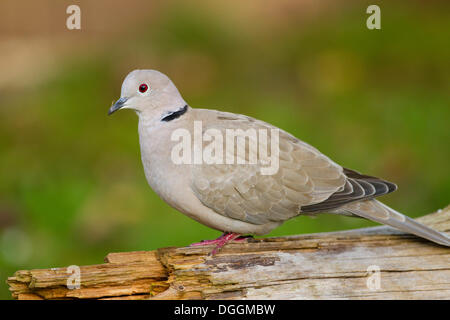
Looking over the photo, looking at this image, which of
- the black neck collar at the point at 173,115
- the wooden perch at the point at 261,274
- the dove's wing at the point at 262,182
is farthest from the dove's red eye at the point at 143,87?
the wooden perch at the point at 261,274

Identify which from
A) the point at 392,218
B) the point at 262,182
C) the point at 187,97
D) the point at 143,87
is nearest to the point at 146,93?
the point at 143,87

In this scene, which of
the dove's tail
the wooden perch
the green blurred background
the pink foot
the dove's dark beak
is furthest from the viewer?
the green blurred background

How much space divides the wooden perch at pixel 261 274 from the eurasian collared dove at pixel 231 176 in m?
0.26

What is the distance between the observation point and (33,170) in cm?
1021

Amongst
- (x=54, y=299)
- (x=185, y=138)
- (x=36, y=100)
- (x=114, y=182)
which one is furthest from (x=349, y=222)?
(x=36, y=100)

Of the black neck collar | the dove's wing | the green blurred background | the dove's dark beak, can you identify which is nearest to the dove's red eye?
the dove's dark beak

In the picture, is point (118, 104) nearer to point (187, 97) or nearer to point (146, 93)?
point (146, 93)

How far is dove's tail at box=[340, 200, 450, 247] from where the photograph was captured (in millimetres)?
5090

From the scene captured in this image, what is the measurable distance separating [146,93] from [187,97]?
642cm

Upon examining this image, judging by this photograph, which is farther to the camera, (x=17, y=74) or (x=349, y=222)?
(x=17, y=74)

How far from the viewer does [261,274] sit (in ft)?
15.5

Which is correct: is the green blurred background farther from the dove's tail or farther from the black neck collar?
the black neck collar

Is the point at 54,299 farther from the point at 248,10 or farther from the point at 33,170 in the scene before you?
the point at 248,10

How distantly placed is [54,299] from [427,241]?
300 centimetres
